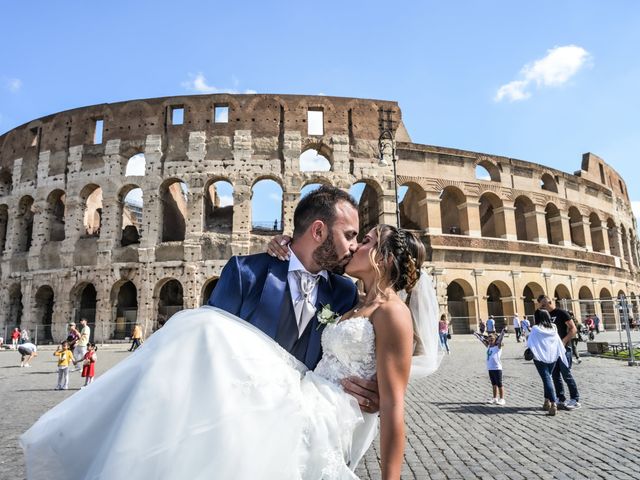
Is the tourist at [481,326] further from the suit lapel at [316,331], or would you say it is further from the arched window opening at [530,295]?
the suit lapel at [316,331]

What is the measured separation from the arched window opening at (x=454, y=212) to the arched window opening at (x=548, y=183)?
5.95 m

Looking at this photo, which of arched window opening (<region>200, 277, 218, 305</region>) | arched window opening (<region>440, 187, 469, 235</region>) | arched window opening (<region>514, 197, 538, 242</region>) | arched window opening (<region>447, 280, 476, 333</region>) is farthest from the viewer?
arched window opening (<region>514, 197, 538, 242</region>)

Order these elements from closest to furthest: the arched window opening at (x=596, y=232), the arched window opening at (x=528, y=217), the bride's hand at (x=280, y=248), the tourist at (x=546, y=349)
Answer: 1. the bride's hand at (x=280, y=248)
2. the tourist at (x=546, y=349)
3. the arched window opening at (x=528, y=217)
4. the arched window opening at (x=596, y=232)

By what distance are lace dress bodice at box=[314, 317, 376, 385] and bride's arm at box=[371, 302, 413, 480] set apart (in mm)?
107

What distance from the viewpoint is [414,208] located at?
961 inches

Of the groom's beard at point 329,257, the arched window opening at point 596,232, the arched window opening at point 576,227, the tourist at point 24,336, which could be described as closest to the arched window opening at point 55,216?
the tourist at point 24,336

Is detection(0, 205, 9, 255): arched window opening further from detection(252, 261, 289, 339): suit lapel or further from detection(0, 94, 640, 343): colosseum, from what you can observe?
detection(252, 261, 289, 339): suit lapel

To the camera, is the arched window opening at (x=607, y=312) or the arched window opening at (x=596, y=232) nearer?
the arched window opening at (x=607, y=312)

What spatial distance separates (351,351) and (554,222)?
2780 cm

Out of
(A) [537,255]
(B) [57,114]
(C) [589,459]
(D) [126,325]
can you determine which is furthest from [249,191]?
(C) [589,459]

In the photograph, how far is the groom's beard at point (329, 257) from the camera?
244 cm

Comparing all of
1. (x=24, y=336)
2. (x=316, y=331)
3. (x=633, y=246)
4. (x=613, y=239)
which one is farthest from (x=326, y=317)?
(x=633, y=246)

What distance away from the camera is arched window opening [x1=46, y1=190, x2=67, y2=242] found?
2312cm

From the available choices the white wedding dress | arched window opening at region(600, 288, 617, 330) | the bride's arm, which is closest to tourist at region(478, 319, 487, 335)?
arched window opening at region(600, 288, 617, 330)
